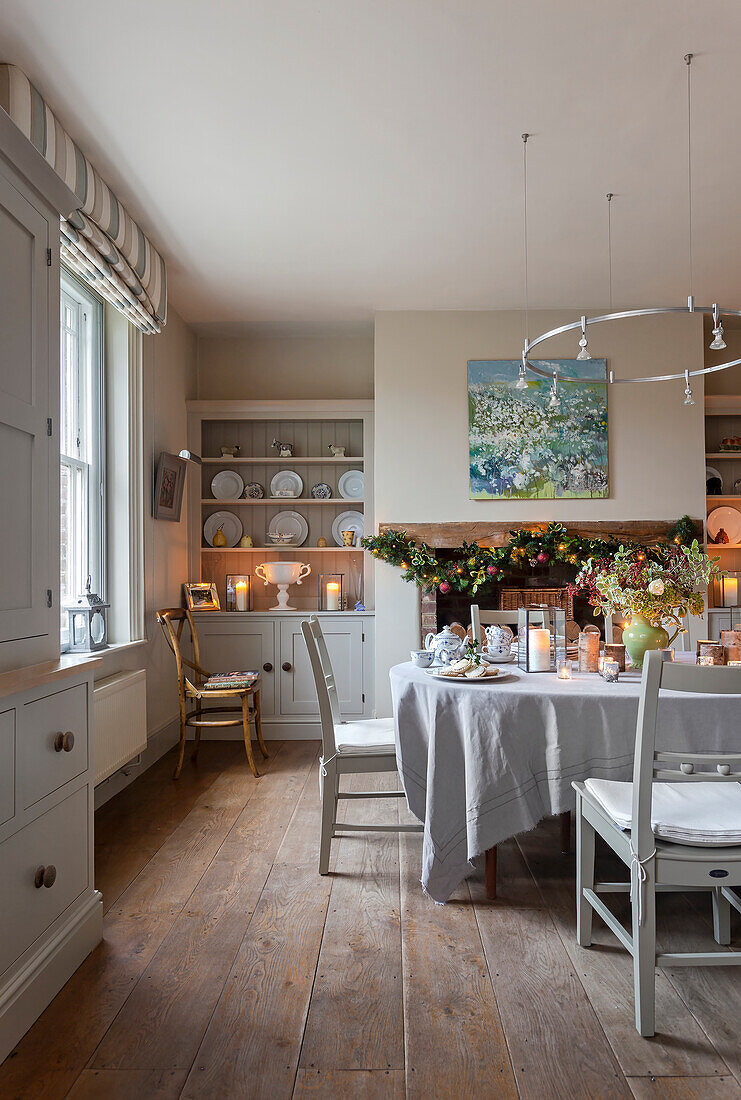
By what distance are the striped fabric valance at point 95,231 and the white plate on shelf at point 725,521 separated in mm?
3988

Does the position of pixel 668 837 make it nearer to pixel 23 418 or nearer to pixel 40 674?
pixel 40 674

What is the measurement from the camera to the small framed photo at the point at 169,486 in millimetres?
4496

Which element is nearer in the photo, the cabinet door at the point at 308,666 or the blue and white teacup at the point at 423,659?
the blue and white teacup at the point at 423,659

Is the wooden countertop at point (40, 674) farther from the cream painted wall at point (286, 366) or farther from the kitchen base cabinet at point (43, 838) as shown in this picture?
the cream painted wall at point (286, 366)

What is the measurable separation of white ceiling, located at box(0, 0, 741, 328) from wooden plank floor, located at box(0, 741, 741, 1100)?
112 inches

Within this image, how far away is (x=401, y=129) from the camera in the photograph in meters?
2.97

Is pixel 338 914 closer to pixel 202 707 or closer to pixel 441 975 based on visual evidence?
pixel 441 975

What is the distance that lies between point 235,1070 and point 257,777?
250cm

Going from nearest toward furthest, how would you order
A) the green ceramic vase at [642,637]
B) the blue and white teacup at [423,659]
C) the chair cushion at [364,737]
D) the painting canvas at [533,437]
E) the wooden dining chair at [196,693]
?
the green ceramic vase at [642,637], the chair cushion at [364,737], the blue and white teacup at [423,659], the wooden dining chair at [196,693], the painting canvas at [533,437]

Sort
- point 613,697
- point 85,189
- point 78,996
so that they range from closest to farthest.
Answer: point 78,996
point 613,697
point 85,189

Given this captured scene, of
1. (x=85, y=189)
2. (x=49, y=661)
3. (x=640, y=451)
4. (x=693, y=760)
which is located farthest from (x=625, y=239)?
(x=49, y=661)

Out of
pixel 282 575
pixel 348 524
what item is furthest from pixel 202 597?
pixel 348 524

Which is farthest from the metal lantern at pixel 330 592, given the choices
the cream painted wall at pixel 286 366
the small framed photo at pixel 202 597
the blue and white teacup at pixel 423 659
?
the blue and white teacup at pixel 423 659

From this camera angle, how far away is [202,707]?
501 centimetres
